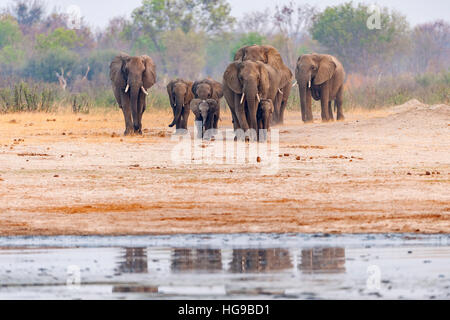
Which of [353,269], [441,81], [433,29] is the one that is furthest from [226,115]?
[433,29]

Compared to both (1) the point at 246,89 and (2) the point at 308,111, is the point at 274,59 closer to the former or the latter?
(2) the point at 308,111

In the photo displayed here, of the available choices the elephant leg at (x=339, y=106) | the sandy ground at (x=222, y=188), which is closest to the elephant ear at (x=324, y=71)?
the elephant leg at (x=339, y=106)

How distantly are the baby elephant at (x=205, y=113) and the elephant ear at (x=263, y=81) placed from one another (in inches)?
77.9

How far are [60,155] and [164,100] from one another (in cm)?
1884

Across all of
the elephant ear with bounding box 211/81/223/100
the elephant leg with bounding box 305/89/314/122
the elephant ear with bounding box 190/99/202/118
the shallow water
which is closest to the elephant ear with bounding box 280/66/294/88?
the elephant leg with bounding box 305/89/314/122

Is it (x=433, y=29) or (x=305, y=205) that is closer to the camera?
(x=305, y=205)

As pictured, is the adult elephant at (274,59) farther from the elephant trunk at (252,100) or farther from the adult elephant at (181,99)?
the elephant trunk at (252,100)

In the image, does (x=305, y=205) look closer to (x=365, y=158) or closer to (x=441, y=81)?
(x=365, y=158)

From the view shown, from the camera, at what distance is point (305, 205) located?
11805 mm

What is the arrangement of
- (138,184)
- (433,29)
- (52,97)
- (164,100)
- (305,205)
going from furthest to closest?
(433,29) < (164,100) < (52,97) < (138,184) < (305,205)

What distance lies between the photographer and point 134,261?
330 inches
